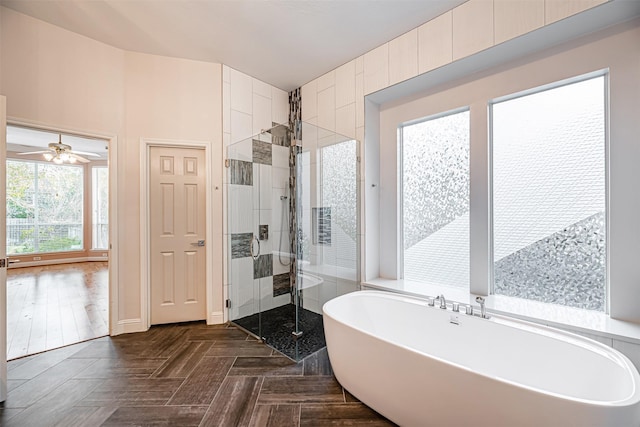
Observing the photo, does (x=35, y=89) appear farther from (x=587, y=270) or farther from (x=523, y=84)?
(x=587, y=270)

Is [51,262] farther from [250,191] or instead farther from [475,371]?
[475,371]

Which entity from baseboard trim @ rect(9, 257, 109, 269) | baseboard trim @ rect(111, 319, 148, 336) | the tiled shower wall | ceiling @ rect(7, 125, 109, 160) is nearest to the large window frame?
the tiled shower wall

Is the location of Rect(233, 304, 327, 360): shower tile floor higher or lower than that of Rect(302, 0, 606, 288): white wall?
lower

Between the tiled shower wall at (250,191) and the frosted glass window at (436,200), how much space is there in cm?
123

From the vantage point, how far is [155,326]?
2994mm

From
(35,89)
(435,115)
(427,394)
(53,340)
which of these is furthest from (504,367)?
(35,89)

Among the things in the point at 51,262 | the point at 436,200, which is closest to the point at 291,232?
the point at 436,200

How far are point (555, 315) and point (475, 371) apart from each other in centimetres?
102

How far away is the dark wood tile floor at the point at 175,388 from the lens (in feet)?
5.43

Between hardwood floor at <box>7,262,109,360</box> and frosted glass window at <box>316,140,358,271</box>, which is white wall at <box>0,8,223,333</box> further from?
frosted glass window at <box>316,140,358,271</box>

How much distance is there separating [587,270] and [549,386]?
0.85 m

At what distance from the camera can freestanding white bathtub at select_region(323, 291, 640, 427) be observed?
3.64ft

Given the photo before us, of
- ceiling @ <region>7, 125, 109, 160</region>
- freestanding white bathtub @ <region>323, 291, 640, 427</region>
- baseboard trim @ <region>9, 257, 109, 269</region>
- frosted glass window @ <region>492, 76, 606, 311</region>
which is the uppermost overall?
ceiling @ <region>7, 125, 109, 160</region>

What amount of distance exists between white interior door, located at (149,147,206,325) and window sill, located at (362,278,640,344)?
7.18ft
